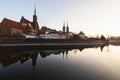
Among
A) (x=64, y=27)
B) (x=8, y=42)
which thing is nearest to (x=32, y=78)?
(x=8, y=42)

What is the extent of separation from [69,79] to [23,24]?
6672 centimetres

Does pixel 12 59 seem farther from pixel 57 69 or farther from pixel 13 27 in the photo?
pixel 13 27

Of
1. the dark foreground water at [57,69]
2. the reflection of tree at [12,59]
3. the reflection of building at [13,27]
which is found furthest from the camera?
the reflection of building at [13,27]

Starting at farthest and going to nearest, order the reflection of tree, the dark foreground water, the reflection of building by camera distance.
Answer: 1. the reflection of building
2. the reflection of tree
3. the dark foreground water

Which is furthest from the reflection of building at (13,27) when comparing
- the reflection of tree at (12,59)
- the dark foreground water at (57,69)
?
the dark foreground water at (57,69)

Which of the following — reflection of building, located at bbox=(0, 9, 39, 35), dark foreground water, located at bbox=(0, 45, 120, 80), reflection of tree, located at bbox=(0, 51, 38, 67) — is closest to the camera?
dark foreground water, located at bbox=(0, 45, 120, 80)

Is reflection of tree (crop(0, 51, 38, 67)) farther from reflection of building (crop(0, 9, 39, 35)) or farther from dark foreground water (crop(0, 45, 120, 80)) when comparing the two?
reflection of building (crop(0, 9, 39, 35))

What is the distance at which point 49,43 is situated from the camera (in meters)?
56.7

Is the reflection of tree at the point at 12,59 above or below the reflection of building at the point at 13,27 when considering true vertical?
below

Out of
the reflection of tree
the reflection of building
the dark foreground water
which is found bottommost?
the dark foreground water

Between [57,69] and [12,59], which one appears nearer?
[57,69]

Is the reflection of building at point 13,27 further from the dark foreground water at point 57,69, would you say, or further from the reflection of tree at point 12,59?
the dark foreground water at point 57,69

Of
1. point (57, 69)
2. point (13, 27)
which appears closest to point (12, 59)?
point (57, 69)

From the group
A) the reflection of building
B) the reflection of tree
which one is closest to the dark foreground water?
the reflection of tree
